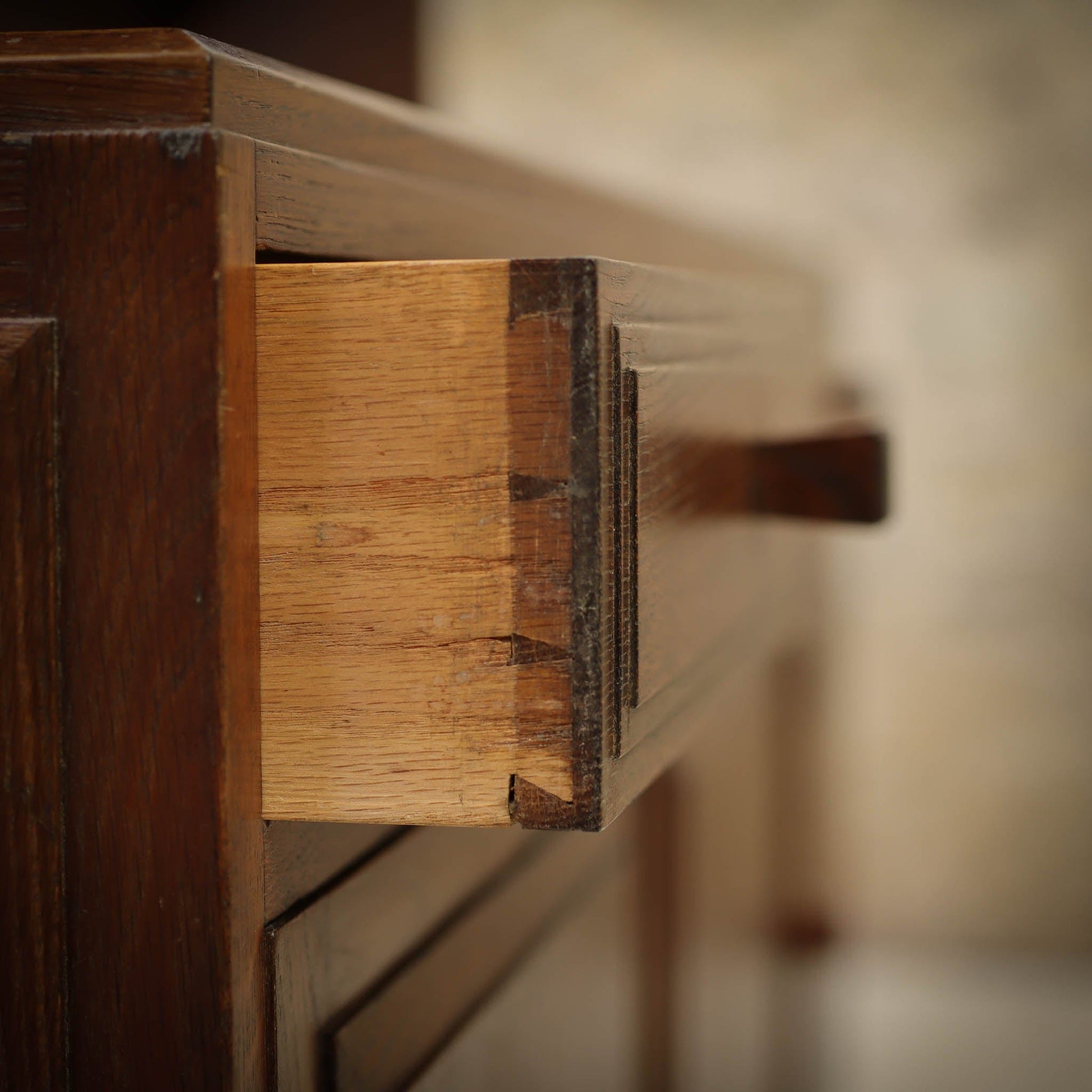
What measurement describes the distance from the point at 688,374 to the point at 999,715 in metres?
1.73

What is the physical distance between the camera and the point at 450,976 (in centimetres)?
81

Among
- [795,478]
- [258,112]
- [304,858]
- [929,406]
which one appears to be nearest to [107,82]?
[258,112]

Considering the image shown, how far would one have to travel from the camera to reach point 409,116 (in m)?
0.65

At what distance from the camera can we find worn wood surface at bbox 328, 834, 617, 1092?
0.67 meters

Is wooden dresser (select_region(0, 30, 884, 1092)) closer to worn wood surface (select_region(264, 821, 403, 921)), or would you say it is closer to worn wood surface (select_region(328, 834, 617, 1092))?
worn wood surface (select_region(264, 821, 403, 921))

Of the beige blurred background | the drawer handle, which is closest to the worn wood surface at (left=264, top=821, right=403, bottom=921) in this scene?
the drawer handle

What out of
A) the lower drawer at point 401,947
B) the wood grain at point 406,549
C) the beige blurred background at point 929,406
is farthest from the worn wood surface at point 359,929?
the beige blurred background at point 929,406

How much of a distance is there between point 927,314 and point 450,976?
1.67m

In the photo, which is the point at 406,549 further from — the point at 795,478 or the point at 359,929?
the point at 795,478

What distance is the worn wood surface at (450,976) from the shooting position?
67 cm

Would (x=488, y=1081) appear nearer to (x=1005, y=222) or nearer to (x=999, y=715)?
(x=999, y=715)

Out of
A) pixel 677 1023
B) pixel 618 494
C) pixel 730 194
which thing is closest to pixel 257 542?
pixel 618 494

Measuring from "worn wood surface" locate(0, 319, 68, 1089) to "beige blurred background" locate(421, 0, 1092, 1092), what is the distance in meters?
1.71

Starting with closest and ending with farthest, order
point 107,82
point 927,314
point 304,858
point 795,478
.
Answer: point 107,82 → point 304,858 → point 795,478 → point 927,314
